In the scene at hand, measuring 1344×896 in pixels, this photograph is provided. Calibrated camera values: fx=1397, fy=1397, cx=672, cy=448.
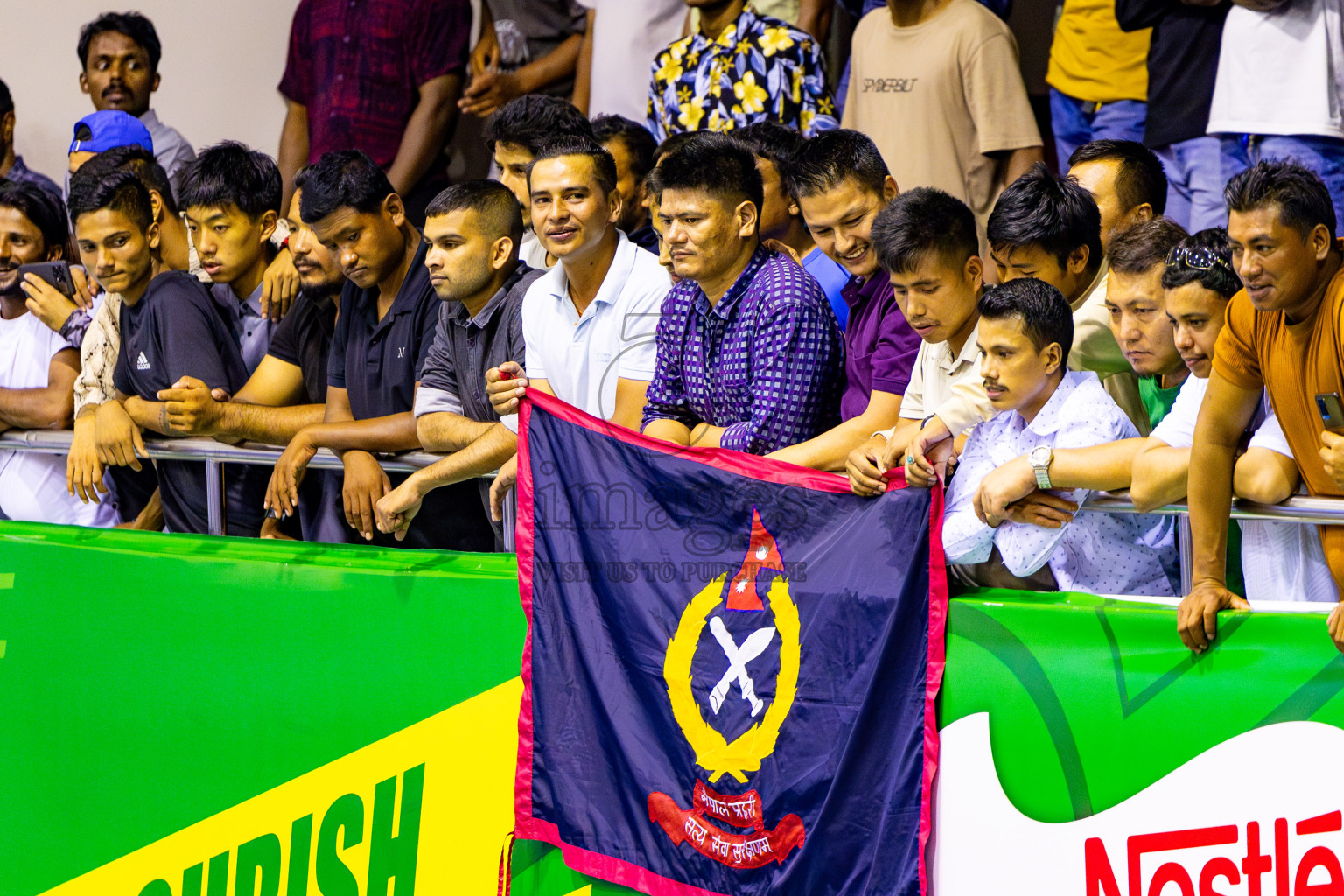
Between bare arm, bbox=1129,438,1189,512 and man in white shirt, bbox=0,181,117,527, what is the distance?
355cm

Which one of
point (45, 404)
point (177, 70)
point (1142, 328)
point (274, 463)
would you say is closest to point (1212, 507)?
point (1142, 328)

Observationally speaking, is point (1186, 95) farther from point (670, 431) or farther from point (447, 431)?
point (447, 431)

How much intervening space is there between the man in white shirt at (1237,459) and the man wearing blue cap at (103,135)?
4649mm

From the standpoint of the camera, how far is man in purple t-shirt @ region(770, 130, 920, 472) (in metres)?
3.41

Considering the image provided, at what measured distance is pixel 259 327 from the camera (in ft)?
16.3

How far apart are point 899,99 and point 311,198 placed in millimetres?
2297

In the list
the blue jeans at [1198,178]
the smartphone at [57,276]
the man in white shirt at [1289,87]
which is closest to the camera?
the man in white shirt at [1289,87]

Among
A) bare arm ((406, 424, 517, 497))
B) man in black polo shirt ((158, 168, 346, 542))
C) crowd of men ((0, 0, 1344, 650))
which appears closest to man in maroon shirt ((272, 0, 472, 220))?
crowd of men ((0, 0, 1344, 650))

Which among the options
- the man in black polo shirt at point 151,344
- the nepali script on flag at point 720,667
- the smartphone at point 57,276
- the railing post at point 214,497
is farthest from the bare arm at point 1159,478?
the smartphone at point 57,276

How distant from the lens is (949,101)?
208 inches

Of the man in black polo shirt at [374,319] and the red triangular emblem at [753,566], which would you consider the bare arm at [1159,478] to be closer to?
the red triangular emblem at [753,566]

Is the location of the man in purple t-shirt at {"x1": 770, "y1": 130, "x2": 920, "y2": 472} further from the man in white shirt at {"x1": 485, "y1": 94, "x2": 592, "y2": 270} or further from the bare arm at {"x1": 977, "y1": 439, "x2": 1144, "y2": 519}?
the man in white shirt at {"x1": 485, "y1": 94, "x2": 592, "y2": 270}

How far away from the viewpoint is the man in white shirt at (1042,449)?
3.00 m

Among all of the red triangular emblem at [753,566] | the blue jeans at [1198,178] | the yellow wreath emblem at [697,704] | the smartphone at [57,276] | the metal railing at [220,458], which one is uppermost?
the blue jeans at [1198,178]
